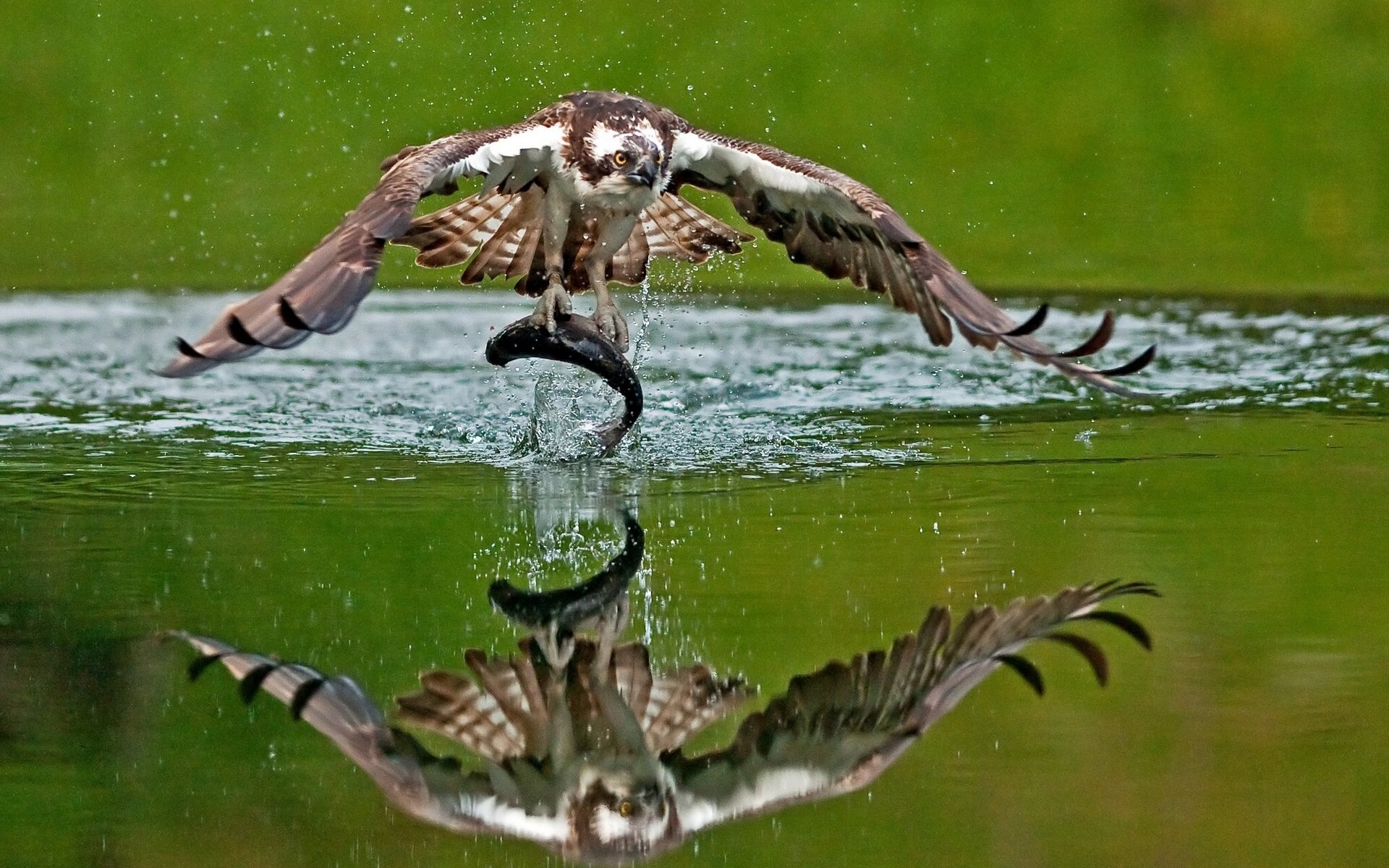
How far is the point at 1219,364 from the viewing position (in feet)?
42.9

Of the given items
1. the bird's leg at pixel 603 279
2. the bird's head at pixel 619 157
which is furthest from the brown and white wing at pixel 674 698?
the bird's leg at pixel 603 279

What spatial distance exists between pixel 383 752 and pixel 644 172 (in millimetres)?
4179

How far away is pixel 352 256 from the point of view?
768cm

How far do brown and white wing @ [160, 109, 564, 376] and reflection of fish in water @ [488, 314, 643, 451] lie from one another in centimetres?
70

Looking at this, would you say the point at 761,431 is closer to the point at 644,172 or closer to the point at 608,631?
the point at 644,172

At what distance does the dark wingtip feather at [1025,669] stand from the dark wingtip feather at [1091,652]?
0.19 m

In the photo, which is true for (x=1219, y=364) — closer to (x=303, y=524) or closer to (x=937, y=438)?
(x=937, y=438)

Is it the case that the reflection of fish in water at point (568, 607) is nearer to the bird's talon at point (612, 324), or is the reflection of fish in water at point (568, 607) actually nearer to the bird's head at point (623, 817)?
the bird's head at point (623, 817)

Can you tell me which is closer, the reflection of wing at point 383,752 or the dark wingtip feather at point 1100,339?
the reflection of wing at point 383,752

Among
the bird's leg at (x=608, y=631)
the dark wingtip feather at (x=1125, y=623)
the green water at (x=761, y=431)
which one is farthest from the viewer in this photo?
the dark wingtip feather at (x=1125, y=623)

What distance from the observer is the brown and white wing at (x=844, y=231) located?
878 centimetres

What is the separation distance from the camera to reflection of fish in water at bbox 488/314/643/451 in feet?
31.8

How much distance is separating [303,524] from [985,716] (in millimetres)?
3333

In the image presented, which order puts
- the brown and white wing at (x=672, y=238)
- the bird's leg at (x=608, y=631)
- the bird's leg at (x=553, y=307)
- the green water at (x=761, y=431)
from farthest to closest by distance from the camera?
the brown and white wing at (x=672, y=238) < the bird's leg at (x=553, y=307) < the bird's leg at (x=608, y=631) < the green water at (x=761, y=431)
